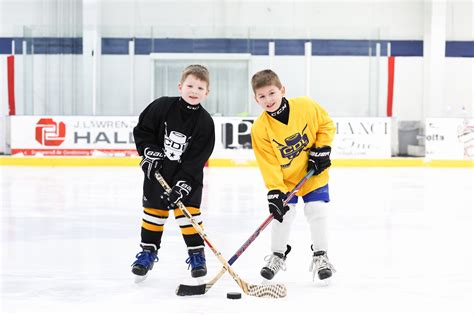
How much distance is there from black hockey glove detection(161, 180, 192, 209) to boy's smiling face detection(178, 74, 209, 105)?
0.98 feet

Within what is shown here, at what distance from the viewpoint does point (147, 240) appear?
9.27ft

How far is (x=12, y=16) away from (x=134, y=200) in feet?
24.5

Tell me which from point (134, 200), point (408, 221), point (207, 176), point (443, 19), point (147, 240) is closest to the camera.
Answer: point (147, 240)

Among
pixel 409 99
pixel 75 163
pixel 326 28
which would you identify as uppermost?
pixel 326 28

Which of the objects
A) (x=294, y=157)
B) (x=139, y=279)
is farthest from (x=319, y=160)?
(x=139, y=279)

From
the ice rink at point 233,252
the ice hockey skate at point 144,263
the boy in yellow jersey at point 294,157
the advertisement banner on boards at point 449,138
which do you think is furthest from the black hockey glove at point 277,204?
the advertisement banner on boards at point 449,138

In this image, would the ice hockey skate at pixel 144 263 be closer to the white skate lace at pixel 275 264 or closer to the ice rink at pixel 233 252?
the ice rink at pixel 233 252

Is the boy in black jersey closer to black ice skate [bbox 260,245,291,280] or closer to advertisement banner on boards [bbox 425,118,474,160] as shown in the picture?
black ice skate [bbox 260,245,291,280]

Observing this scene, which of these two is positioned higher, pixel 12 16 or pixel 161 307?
pixel 12 16

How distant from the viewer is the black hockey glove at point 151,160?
9.04 ft

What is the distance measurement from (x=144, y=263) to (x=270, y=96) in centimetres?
75

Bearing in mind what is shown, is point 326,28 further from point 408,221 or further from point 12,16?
point 408,221

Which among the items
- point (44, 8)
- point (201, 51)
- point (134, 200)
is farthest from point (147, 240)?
point (44, 8)

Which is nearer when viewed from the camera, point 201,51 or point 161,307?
point 161,307
